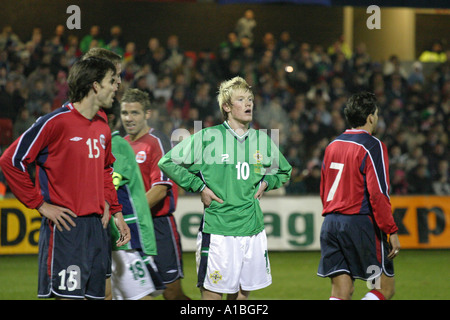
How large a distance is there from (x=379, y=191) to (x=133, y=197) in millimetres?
1840

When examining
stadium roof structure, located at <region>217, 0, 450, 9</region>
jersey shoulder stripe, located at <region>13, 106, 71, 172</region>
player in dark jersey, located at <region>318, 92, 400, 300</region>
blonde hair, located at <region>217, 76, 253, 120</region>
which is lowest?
player in dark jersey, located at <region>318, 92, 400, 300</region>

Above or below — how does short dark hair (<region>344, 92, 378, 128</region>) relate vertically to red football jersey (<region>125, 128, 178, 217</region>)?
above

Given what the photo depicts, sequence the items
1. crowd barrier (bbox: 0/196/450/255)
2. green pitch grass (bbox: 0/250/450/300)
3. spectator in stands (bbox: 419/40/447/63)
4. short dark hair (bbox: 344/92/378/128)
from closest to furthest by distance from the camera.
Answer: short dark hair (bbox: 344/92/378/128) < green pitch grass (bbox: 0/250/450/300) < crowd barrier (bbox: 0/196/450/255) < spectator in stands (bbox: 419/40/447/63)

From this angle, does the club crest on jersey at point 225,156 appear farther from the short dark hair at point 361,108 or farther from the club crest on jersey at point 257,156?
the short dark hair at point 361,108

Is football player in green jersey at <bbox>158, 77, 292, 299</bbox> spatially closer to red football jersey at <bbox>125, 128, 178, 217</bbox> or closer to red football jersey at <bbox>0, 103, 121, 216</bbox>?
red football jersey at <bbox>125, 128, 178, 217</bbox>

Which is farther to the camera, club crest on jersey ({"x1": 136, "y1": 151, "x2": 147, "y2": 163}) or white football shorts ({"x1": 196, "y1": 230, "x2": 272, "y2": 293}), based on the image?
club crest on jersey ({"x1": 136, "y1": 151, "x2": 147, "y2": 163})

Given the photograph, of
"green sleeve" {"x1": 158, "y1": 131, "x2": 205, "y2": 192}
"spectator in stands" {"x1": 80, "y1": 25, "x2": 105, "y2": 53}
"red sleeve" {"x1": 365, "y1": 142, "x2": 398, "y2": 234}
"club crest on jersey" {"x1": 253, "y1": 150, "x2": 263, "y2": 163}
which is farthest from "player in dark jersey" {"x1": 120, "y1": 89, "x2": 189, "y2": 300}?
"spectator in stands" {"x1": 80, "y1": 25, "x2": 105, "y2": 53}

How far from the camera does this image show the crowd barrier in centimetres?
1032

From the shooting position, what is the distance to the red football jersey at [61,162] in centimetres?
375

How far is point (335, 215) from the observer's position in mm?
5211

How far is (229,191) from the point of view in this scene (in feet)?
15.7

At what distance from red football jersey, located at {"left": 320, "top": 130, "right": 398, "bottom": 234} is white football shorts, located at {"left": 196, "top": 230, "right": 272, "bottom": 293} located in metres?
0.78

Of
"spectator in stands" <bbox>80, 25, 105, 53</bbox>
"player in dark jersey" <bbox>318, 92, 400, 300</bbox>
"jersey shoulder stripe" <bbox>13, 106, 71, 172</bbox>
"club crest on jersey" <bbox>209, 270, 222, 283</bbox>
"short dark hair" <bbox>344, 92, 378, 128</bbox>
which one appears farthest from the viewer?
"spectator in stands" <bbox>80, 25, 105, 53</bbox>

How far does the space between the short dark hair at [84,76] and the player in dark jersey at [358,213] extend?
2.09 m
